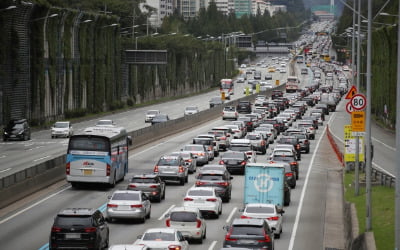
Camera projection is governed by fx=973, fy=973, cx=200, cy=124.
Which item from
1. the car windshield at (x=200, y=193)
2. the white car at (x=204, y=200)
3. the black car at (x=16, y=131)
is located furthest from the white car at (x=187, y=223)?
the black car at (x=16, y=131)

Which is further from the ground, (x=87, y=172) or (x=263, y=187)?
(x=263, y=187)

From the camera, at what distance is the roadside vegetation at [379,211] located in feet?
91.6

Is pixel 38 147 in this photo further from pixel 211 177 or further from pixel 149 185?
Result: pixel 149 185

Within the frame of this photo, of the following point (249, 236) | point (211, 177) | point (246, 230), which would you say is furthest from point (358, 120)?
point (249, 236)

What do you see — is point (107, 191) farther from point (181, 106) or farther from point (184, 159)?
point (181, 106)

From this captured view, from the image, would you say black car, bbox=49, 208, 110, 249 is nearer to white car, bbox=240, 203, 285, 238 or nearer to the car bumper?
white car, bbox=240, 203, 285, 238

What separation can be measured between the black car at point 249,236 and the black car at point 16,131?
5031 cm

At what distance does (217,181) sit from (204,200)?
5637 mm

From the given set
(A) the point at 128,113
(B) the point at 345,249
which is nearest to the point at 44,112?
(A) the point at 128,113

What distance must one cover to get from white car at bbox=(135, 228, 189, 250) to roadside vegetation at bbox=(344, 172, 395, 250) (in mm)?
5380

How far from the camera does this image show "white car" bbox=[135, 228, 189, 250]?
25136 mm

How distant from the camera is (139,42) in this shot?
157 metres

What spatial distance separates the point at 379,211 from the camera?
114 feet

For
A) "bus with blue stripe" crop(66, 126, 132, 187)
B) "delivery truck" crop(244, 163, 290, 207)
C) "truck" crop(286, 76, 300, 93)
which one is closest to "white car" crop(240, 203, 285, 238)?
"delivery truck" crop(244, 163, 290, 207)
